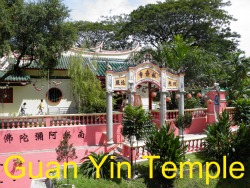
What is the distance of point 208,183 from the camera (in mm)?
8016

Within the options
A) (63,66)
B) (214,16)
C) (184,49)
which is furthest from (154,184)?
(214,16)

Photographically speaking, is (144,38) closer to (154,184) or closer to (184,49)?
(184,49)

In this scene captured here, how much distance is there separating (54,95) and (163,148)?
11.5m

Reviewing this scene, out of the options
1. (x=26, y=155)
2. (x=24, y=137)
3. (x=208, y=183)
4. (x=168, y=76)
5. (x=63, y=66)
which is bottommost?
(x=208, y=183)

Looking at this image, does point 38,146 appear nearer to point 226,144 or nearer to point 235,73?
point 226,144

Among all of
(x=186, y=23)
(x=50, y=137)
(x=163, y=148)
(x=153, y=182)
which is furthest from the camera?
(x=186, y=23)

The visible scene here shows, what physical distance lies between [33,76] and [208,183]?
40.3 ft

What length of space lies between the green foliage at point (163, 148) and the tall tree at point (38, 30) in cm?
544

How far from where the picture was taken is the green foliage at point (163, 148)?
24.3 ft

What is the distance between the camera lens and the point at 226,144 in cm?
836

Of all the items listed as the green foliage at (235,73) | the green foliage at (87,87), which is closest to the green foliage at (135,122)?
the green foliage at (87,87)

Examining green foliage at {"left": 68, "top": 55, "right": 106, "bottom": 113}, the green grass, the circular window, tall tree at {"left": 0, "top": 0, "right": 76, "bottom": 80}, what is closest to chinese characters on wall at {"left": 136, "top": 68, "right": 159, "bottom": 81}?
tall tree at {"left": 0, "top": 0, "right": 76, "bottom": 80}

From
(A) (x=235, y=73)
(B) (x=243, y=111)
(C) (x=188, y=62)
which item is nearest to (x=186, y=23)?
(A) (x=235, y=73)

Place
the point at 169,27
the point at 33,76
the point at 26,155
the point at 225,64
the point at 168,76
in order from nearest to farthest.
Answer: the point at 26,155, the point at 168,76, the point at 33,76, the point at 225,64, the point at 169,27
